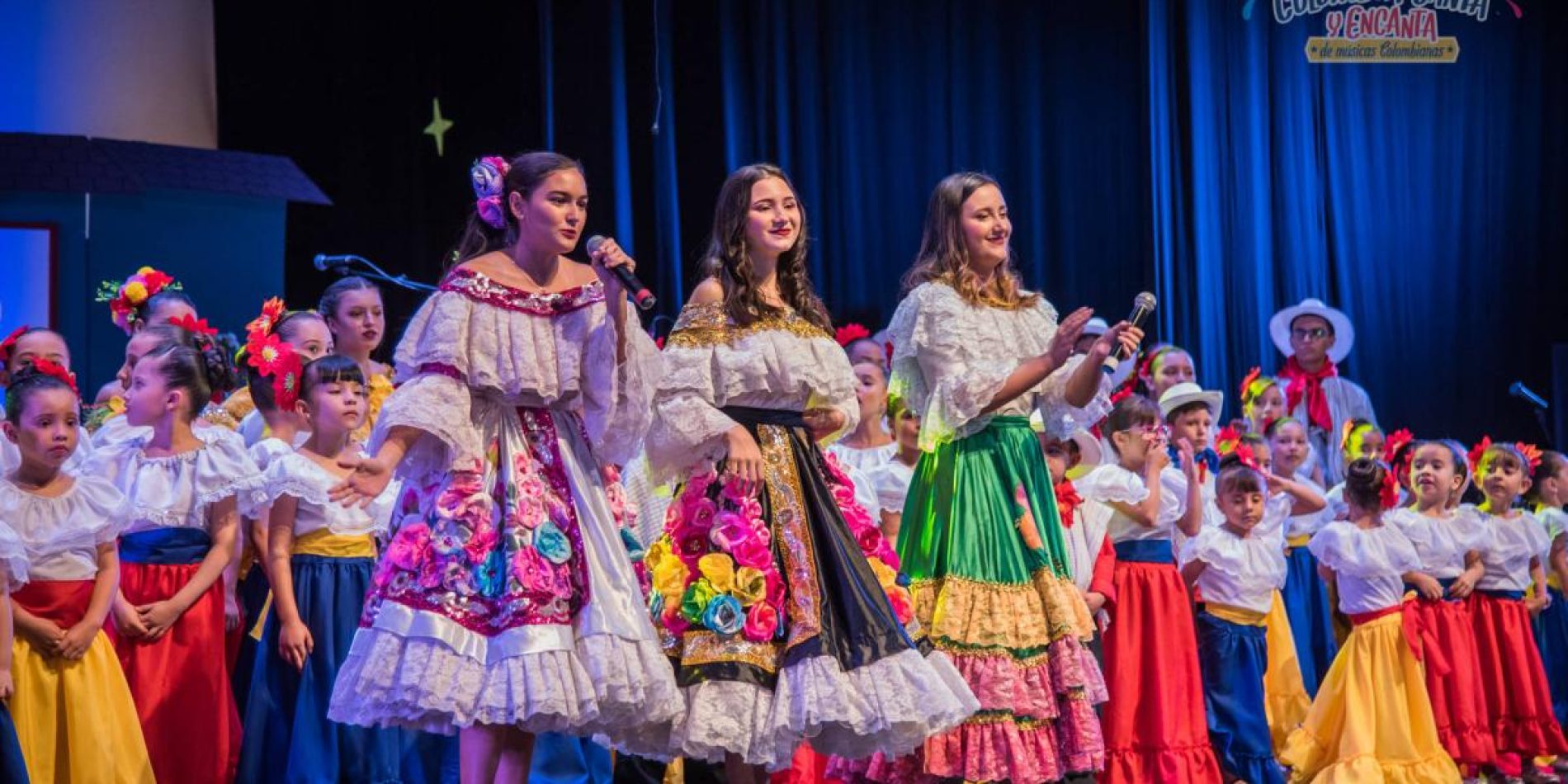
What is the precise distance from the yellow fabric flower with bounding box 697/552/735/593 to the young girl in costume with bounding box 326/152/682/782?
0.23 meters

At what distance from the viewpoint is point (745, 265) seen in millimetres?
4023

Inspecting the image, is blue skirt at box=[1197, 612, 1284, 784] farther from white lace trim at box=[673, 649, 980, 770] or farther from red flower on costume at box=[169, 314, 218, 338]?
red flower on costume at box=[169, 314, 218, 338]

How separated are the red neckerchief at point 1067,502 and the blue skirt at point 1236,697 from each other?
0.82m

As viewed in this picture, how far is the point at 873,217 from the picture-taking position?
920 centimetres

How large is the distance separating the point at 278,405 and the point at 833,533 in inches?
74.0

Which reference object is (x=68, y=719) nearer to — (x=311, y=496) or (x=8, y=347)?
(x=311, y=496)

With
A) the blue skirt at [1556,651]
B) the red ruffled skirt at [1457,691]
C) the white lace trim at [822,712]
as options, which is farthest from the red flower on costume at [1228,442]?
the white lace trim at [822,712]

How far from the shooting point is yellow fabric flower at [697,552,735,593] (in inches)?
144

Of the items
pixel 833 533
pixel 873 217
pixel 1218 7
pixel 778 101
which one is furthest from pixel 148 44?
pixel 833 533

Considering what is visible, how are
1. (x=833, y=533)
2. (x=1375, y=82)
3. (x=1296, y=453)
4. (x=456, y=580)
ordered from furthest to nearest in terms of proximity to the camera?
(x=1375, y=82) → (x=1296, y=453) → (x=833, y=533) → (x=456, y=580)

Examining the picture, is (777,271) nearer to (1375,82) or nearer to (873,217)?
(873,217)

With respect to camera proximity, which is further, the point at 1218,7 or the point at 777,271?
the point at 1218,7

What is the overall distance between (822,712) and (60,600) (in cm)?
187

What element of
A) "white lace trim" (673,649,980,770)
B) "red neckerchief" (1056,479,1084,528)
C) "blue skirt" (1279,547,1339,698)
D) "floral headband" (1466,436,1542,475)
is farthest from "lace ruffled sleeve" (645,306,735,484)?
"floral headband" (1466,436,1542,475)
